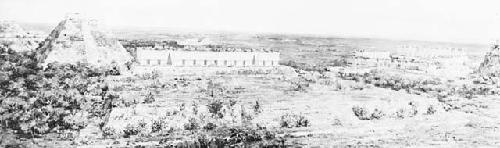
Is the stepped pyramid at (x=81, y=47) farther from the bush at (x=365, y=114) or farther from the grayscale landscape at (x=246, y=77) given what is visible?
the bush at (x=365, y=114)

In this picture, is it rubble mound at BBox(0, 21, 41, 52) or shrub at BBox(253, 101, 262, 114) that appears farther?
shrub at BBox(253, 101, 262, 114)

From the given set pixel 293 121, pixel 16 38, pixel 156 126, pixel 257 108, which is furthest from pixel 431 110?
pixel 16 38

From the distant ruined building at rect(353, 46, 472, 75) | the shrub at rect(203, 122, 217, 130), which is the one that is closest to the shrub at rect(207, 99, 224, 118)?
the shrub at rect(203, 122, 217, 130)

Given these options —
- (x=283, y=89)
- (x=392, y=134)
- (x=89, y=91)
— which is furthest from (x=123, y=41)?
(x=392, y=134)

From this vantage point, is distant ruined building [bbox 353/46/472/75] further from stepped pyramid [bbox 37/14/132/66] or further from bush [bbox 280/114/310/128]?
stepped pyramid [bbox 37/14/132/66]

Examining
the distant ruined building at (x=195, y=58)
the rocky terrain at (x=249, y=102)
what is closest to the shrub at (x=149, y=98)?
the rocky terrain at (x=249, y=102)

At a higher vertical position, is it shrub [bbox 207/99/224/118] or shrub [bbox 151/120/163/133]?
shrub [bbox 207/99/224/118]
